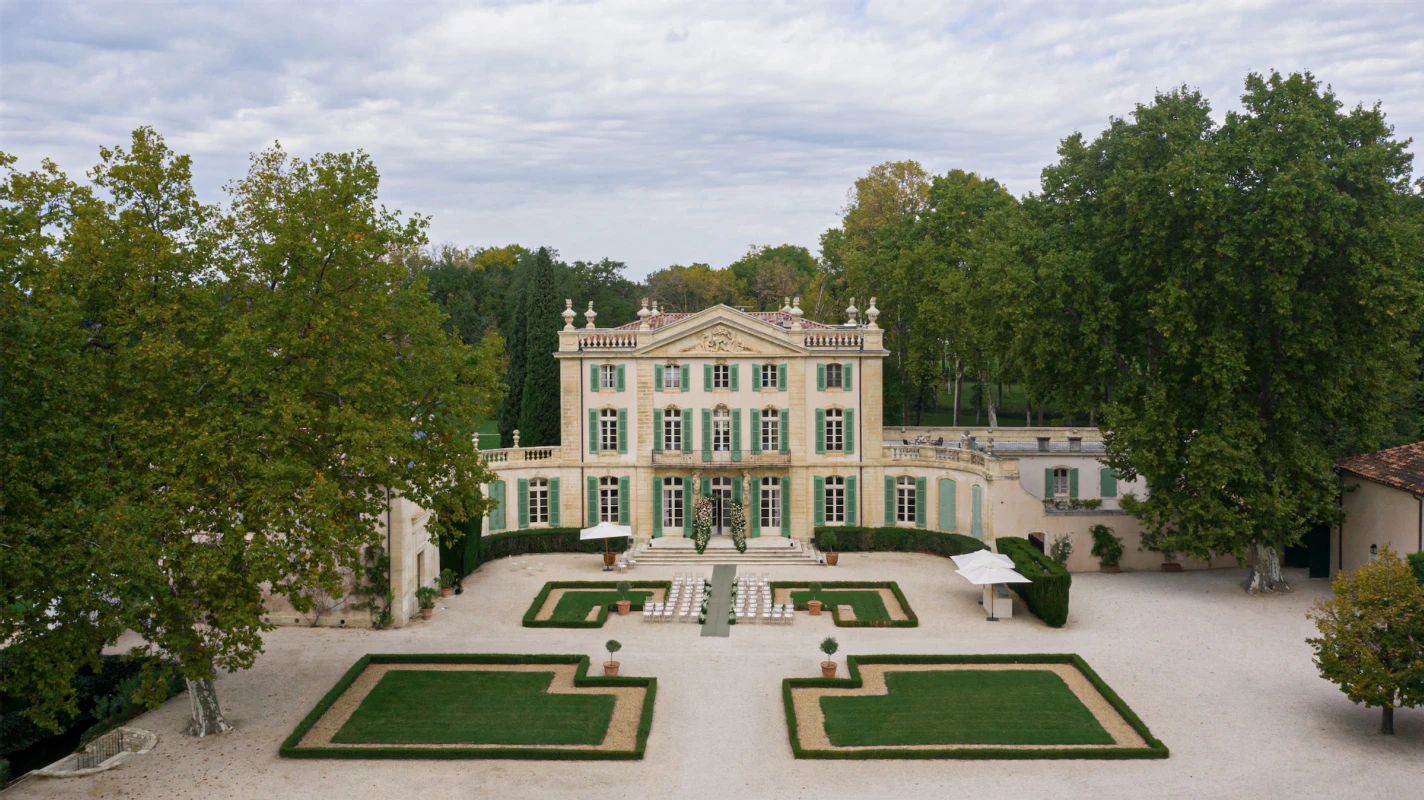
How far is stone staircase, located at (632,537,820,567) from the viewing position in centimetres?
3750

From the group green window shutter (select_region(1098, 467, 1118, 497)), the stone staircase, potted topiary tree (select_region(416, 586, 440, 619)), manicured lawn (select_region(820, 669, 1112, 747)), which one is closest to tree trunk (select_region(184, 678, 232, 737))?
potted topiary tree (select_region(416, 586, 440, 619))

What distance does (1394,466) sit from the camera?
3139 centimetres

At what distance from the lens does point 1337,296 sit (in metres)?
30.6

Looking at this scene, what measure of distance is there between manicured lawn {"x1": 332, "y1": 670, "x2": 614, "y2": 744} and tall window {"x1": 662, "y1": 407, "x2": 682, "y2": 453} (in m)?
15.0

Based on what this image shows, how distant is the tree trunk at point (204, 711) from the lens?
2198 cm

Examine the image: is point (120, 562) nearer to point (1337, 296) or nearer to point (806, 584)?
Result: point (806, 584)

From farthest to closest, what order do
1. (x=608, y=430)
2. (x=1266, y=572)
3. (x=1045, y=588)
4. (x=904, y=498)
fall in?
(x=608, y=430) → (x=904, y=498) → (x=1266, y=572) → (x=1045, y=588)

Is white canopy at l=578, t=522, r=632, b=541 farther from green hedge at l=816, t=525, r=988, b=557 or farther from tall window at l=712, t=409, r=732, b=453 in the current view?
green hedge at l=816, t=525, r=988, b=557

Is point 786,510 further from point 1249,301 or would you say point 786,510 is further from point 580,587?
point 1249,301

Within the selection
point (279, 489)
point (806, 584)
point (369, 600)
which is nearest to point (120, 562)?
point (279, 489)

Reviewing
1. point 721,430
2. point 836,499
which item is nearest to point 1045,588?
point 836,499

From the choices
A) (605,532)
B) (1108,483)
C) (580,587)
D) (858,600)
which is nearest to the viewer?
(858,600)

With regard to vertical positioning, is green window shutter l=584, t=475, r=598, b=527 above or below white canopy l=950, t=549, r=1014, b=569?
above

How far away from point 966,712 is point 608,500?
772 inches
